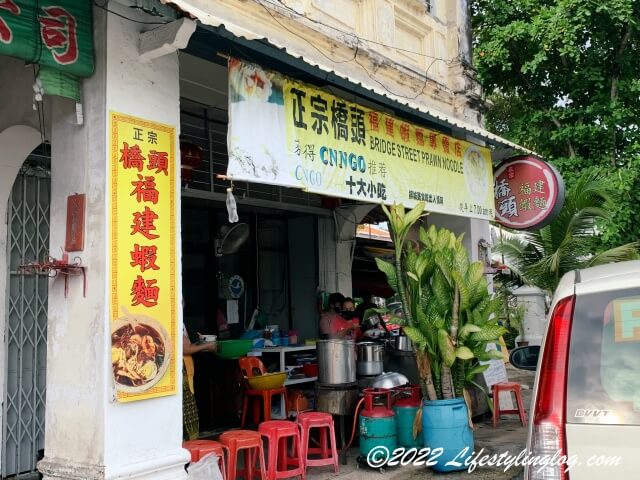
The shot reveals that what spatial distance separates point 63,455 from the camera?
403cm

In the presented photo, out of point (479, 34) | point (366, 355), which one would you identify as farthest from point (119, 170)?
point (479, 34)

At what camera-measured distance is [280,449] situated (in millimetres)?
5535

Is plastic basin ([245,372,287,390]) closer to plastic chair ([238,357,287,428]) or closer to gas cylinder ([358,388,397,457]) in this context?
plastic chair ([238,357,287,428])

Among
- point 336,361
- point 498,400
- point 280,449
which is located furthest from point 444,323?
point 498,400

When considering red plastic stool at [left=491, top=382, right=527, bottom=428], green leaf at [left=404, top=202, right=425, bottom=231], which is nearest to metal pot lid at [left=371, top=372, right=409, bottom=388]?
green leaf at [left=404, top=202, right=425, bottom=231]

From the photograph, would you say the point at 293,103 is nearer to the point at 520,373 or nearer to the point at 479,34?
the point at 479,34

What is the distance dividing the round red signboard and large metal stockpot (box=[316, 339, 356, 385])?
132 inches

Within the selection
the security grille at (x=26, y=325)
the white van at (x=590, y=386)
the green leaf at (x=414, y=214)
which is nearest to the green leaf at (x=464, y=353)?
the green leaf at (x=414, y=214)

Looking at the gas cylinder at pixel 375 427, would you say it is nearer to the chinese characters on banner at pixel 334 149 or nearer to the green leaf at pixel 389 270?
the green leaf at pixel 389 270

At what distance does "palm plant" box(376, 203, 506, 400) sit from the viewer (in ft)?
19.2

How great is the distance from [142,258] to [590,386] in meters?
2.87

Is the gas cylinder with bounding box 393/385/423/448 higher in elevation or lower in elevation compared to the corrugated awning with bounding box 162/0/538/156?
lower

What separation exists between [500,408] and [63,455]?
5.86 meters

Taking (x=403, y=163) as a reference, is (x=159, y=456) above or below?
below
